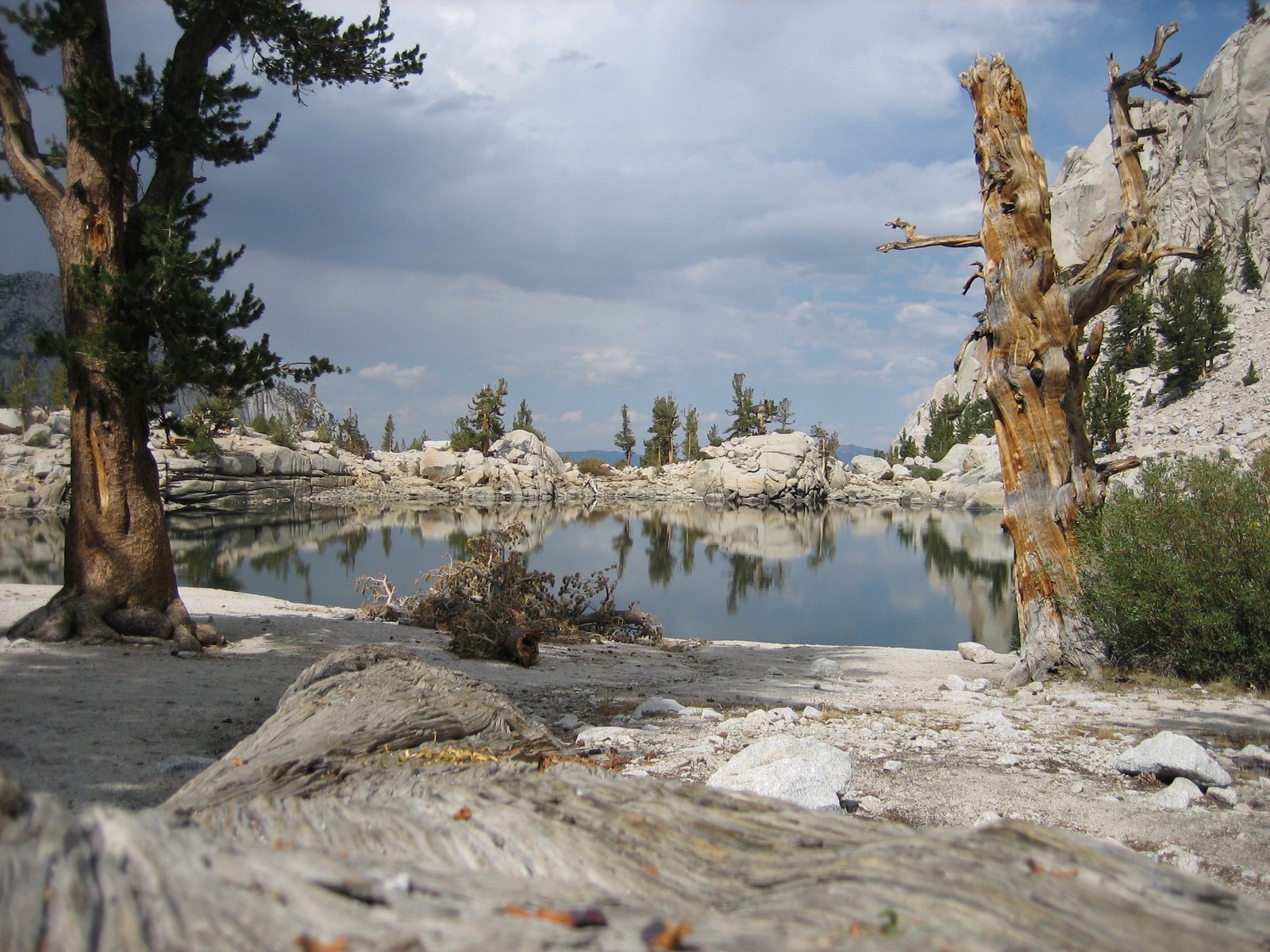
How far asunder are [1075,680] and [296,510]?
47765 mm

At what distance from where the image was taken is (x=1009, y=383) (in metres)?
8.65

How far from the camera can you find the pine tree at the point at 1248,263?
204 ft

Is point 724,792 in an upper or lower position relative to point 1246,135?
lower

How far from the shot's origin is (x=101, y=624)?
8711 millimetres

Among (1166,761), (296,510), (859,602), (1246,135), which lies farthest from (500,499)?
(1246,135)

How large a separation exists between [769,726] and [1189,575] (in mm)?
4249

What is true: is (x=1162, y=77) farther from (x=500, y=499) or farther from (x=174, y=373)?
(x=500, y=499)

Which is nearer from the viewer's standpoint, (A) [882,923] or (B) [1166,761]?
(A) [882,923]

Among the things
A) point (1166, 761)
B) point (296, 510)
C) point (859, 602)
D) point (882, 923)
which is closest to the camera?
point (882, 923)

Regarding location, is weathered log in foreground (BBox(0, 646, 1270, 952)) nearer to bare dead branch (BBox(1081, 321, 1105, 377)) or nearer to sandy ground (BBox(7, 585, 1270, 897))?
sandy ground (BBox(7, 585, 1270, 897))

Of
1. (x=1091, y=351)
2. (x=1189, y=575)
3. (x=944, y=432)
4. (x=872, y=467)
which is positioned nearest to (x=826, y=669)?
(x=1189, y=575)

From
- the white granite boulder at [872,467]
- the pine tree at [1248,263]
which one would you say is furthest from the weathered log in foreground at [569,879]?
the white granite boulder at [872,467]

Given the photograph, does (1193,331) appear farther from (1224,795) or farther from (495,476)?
(1224,795)

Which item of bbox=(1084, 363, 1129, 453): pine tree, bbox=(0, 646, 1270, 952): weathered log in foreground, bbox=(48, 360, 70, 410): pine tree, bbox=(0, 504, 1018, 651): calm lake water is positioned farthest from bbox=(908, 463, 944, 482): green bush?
bbox=(0, 646, 1270, 952): weathered log in foreground
